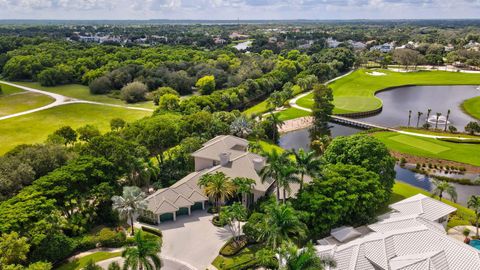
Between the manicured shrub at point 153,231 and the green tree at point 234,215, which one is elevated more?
the green tree at point 234,215

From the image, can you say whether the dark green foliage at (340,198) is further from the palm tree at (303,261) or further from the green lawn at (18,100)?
the green lawn at (18,100)

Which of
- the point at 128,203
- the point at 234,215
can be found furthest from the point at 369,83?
the point at 128,203

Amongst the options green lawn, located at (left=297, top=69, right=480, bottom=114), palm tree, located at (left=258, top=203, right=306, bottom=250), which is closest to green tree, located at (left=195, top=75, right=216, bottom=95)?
green lawn, located at (left=297, top=69, right=480, bottom=114)

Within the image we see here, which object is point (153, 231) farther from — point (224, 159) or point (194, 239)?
point (224, 159)

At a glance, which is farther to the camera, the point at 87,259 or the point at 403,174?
the point at 403,174

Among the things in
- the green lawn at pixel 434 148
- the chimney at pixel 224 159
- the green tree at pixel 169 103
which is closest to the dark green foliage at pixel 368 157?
the chimney at pixel 224 159
